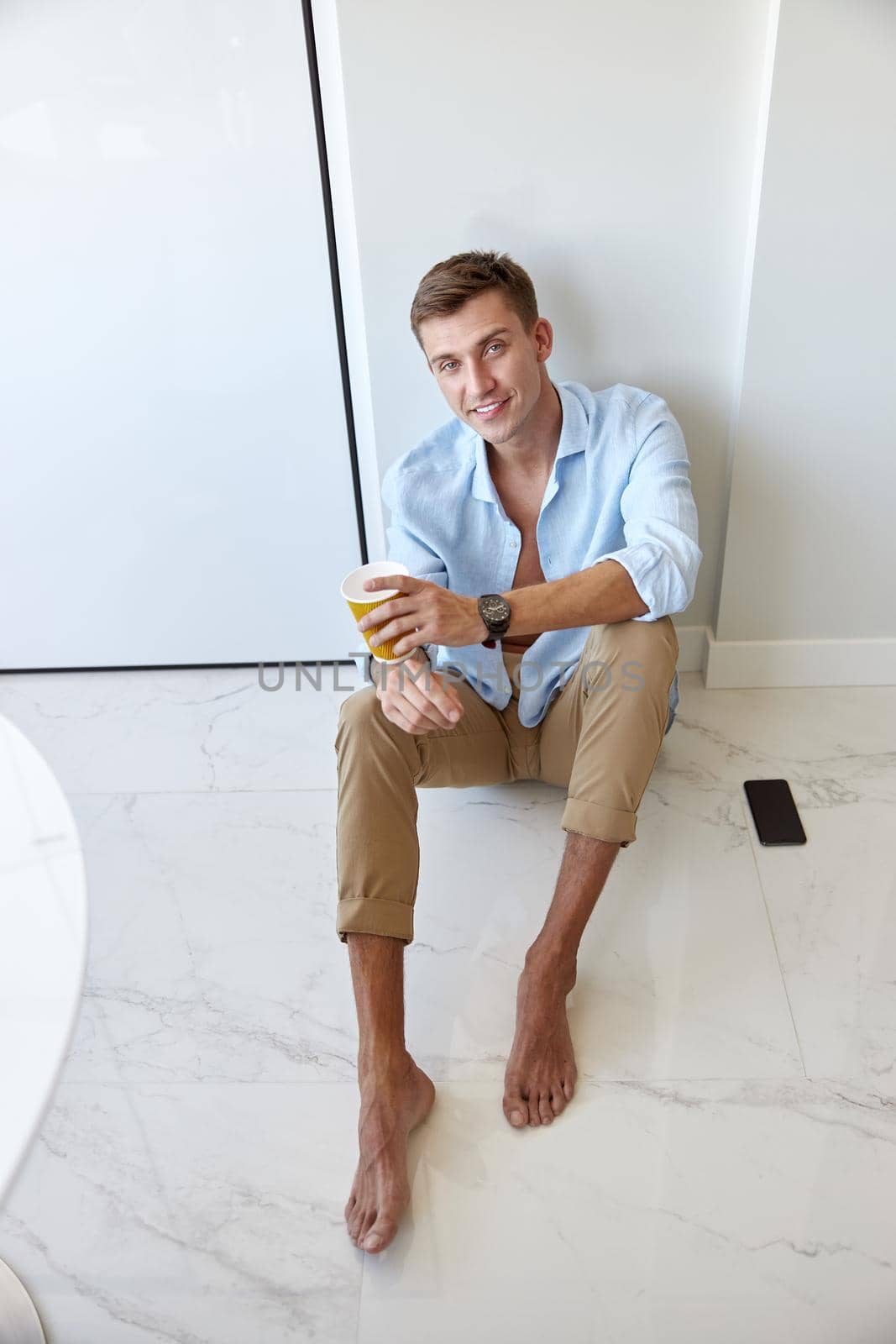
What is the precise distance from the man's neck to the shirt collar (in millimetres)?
15

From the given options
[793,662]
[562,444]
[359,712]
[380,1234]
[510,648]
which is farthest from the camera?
[793,662]

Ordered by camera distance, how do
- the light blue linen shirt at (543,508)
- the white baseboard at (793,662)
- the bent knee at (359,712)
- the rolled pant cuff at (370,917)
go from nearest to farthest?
1. the rolled pant cuff at (370,917)
2. the bent knee at (359,712)
3. the light blue linen shirt at (543,508)
4. the white baseboard at (793,662)

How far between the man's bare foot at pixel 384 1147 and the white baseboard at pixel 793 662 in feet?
3.62

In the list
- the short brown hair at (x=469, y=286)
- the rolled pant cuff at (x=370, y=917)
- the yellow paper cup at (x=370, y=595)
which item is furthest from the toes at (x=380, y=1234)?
the short brown hair at (x=469, y=286)

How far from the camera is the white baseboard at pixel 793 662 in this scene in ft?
6.68

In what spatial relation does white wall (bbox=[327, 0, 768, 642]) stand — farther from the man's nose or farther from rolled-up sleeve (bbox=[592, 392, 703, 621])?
the man's nose

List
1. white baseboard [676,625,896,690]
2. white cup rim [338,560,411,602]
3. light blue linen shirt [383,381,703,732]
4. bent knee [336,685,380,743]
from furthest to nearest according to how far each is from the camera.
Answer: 1. white baseboard [676,625,896,690]
2. light blue linen shirt [383,381,703,732]
3. bent knee [336,685,380,743]
4. white cup rim [338,560,411,602]

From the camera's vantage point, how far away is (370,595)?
4.14ft

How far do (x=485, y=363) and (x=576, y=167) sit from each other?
15.9 inches

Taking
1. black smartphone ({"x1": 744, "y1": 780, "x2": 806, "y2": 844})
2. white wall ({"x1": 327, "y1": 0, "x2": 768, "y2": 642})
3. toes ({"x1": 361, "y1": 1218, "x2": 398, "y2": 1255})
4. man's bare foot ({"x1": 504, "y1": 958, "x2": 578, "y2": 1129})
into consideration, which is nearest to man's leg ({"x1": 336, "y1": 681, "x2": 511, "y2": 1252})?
toes ({"x1": 361, "y1": 1218, "x2": 398, "y2": 1255})

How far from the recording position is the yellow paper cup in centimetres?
125

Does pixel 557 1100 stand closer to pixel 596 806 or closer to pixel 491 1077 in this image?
pixel 491 1077

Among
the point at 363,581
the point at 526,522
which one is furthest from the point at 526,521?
the point at 363,581

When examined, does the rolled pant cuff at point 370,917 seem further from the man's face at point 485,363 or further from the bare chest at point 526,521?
the man's face at point 485,363
